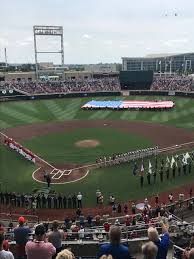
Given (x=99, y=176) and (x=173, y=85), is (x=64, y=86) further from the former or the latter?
(x=99, y=176)

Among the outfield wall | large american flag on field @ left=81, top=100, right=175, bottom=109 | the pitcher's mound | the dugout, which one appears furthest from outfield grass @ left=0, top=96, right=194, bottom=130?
the pitcher's mound

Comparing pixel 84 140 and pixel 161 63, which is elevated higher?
pixel 161 63

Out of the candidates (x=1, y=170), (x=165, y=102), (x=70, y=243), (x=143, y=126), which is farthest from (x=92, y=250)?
(x=165, y=102)

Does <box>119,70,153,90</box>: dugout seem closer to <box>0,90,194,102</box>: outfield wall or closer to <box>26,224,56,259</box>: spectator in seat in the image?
<box>0,90,194,102</box>: outfield wall

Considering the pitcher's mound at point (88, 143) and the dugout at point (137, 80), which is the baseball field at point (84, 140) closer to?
the pitcher's mound at point (88, 143)

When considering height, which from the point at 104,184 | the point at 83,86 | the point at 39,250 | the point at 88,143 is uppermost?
the point at 39,250

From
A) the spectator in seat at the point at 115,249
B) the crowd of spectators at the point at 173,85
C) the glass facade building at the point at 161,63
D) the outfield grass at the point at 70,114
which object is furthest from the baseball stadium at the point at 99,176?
the glass facade building at the point at 161,63

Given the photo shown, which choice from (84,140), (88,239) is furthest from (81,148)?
(88,239)
